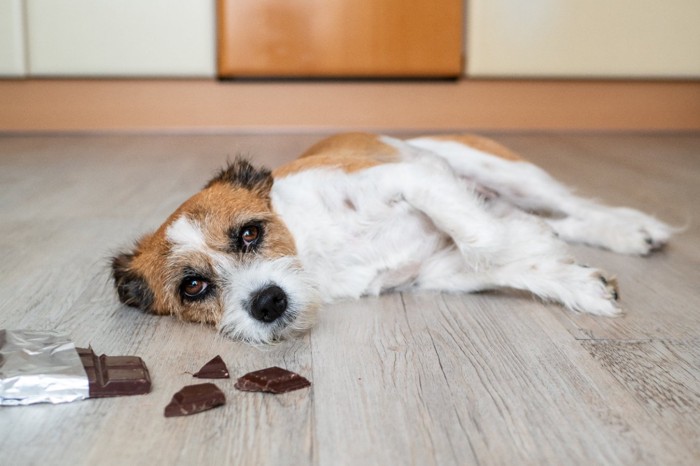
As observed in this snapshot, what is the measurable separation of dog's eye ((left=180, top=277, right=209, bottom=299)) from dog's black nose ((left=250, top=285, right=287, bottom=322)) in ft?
0.51

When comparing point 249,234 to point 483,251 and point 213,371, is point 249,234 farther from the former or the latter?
point 483,251

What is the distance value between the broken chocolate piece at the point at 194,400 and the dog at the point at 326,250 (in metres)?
0.31

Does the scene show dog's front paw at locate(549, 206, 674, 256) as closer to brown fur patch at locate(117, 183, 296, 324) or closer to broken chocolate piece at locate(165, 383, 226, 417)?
brown fur patch at locate(117, 183, 296, 324)

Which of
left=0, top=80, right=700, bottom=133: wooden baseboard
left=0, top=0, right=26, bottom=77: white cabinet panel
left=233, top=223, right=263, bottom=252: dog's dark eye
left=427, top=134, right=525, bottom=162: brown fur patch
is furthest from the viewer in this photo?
left=0, top=80, right=700, bottom=133: wooden baseboard

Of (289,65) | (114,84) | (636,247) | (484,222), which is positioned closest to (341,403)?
(484,222)

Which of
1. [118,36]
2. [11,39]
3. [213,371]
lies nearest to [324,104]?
[118,36]

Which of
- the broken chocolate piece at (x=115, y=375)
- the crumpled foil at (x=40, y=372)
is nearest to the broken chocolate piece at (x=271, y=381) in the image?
the broken chocolate piece at (x=115, y=375)

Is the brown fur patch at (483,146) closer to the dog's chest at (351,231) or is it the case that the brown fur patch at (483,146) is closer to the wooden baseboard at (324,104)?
the dog's chest at (351,231)

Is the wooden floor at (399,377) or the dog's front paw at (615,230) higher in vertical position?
the dog's front paw at (615,230)

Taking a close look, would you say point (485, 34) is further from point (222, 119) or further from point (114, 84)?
point (114, 84)

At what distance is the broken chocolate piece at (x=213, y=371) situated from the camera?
1.60m

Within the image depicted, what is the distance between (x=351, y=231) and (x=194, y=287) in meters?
0.46

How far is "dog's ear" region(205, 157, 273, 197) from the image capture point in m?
2.07

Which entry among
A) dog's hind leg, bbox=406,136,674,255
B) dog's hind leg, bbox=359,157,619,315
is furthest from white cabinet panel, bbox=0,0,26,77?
dog's hind leg, bbox=359,157,619,315
